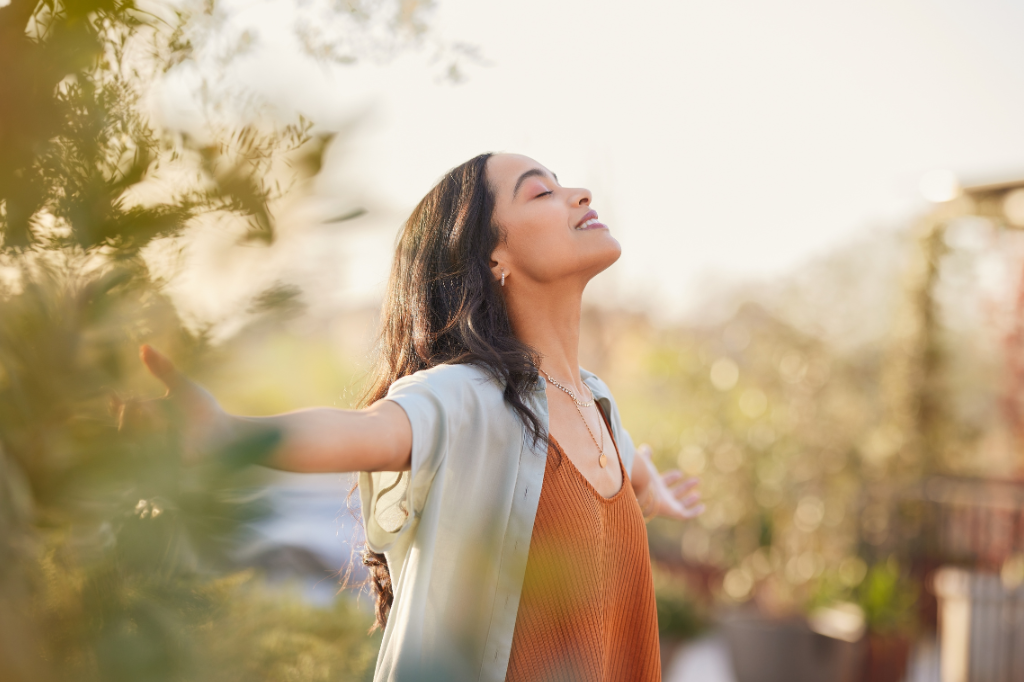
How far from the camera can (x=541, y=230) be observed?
1488mm

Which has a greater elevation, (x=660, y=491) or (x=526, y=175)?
(x=526, y=175)

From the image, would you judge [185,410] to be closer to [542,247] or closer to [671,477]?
[542,247]

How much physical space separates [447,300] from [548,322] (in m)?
0.23

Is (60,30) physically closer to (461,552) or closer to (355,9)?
(355,9)

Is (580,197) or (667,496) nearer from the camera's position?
(580,197)

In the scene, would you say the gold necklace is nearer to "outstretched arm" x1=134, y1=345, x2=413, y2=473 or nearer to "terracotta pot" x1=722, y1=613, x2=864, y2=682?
"outstretched arm" x1=134, y1=345, x2=413, y2=473

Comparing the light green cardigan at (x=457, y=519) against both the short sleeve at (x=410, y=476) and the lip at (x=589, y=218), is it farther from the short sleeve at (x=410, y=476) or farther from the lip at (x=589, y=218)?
the lip at (x=589, y=218)

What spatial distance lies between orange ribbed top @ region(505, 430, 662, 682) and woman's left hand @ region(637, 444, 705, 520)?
39 cm

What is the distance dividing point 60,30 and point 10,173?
114 millimetres

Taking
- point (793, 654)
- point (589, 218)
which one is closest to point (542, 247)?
point (589, 218)

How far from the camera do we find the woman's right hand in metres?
0.49

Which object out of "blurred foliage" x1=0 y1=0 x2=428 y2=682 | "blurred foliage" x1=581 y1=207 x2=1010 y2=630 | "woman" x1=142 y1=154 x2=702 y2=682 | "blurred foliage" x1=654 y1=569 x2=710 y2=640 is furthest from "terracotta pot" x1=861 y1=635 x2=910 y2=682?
"blurred foliage" x1=0 y1=0 x2=428 y2=682

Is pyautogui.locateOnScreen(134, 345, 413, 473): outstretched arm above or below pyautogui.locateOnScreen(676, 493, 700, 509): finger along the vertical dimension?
above

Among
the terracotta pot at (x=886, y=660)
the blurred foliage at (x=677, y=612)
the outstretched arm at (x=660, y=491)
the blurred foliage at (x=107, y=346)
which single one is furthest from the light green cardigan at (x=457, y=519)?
the blurred foliage at (x=677, y=612)
